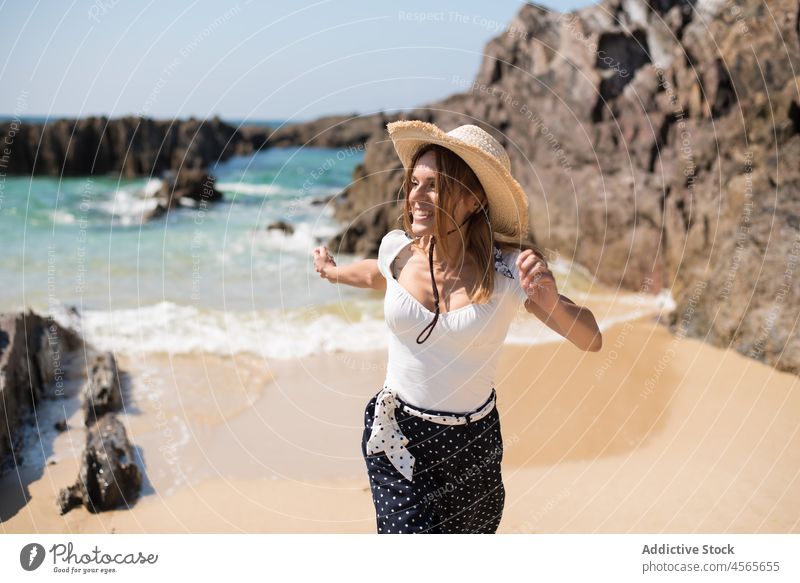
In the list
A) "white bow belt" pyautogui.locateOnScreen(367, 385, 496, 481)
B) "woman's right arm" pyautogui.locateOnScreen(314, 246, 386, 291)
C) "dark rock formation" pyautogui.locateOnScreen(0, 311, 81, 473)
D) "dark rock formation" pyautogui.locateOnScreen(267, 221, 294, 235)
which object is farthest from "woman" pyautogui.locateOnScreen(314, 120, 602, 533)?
"dark rock formation" pyautogui.locateOnScreen(267, 221, 294, 235)

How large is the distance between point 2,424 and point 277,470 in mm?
1719

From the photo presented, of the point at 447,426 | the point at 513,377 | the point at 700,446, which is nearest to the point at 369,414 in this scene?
the point at 447,426

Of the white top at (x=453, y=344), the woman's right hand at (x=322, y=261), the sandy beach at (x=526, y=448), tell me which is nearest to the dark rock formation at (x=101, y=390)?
the sandy beach at (x=526, y=448)

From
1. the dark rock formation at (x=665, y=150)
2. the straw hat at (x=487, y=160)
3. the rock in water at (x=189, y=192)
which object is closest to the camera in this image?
the straw hat at (x=487, y=160)

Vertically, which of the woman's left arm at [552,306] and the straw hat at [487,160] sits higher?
the straw hat at [487,160]

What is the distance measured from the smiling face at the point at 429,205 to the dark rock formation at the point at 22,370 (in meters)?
3.37

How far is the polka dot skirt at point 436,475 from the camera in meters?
2.36

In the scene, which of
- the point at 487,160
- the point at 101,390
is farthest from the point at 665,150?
the point at 487,160

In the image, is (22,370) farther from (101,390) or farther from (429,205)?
(429,205)

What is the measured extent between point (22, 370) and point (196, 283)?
4402 millimetres

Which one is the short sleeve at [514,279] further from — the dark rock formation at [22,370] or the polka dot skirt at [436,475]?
the dark rock formation at [22,370]

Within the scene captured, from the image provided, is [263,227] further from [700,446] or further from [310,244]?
[700,446]

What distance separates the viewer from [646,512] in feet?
12.9

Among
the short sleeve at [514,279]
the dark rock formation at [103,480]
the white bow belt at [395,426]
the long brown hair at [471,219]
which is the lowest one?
the dark rock formation at [103,480]
